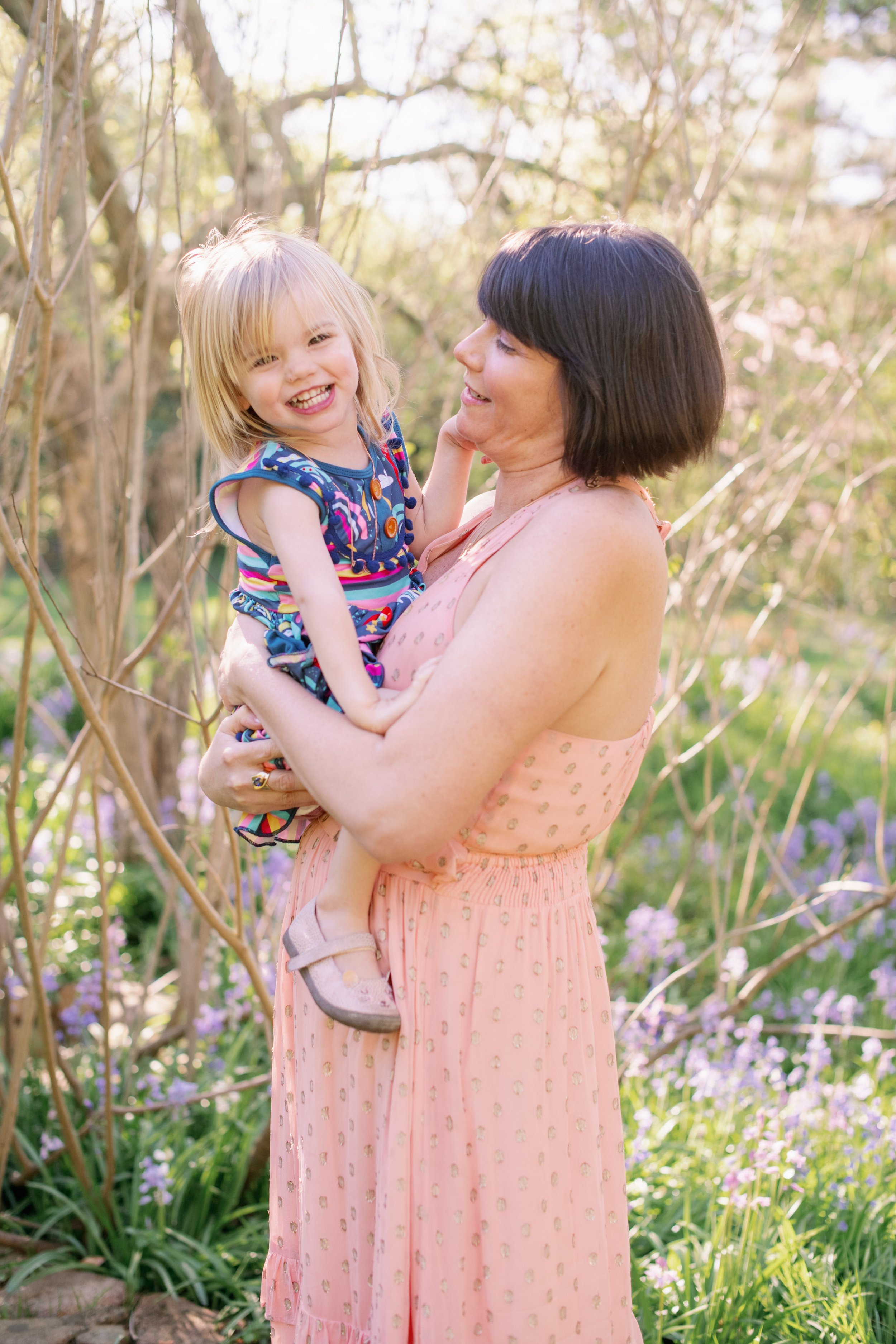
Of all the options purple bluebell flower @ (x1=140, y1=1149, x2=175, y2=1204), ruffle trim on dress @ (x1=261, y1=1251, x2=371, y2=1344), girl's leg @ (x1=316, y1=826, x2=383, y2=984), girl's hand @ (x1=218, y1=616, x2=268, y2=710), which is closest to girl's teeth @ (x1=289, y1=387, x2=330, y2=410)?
girl's hand @ (x1=218, y1=616, x2=268, y2=710)

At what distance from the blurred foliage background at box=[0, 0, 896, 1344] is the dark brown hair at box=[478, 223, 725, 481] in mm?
606

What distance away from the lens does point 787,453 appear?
11.0 feet

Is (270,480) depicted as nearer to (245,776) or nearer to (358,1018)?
(245,776)

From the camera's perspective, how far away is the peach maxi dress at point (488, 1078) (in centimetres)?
135

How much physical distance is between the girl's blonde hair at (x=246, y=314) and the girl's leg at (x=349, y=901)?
583 mm

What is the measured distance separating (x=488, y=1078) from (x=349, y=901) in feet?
0.90

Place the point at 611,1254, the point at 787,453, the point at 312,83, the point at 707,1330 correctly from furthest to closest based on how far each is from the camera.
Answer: the point at 312,83
the point at 787,453
the point at 707,1330
the point at 611,1254

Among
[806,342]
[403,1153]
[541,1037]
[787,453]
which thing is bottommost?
[403,1153]

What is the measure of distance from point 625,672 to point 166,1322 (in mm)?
1729

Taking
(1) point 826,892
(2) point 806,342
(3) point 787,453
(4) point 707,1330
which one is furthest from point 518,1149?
(2) point 806,342

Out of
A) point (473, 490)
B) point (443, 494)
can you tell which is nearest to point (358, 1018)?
point (443, 494)

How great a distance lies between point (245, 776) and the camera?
58.3 inches

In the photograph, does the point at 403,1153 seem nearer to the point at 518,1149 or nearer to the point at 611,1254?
the point at 518,1149

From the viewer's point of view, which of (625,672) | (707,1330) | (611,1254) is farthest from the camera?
(707,1330)
